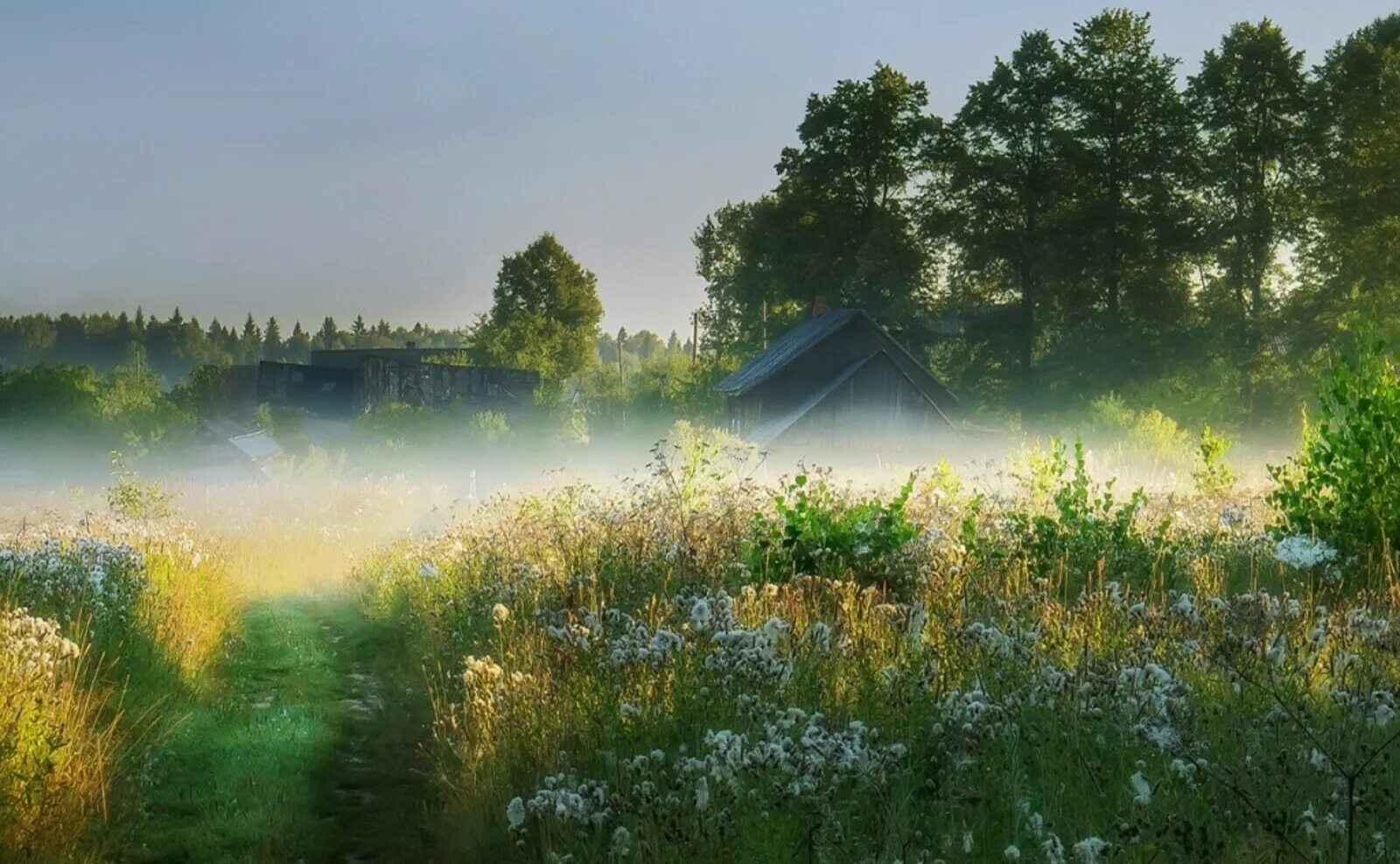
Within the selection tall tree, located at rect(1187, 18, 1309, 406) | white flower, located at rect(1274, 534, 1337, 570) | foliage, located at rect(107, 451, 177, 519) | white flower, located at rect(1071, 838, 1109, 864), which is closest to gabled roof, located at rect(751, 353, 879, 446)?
tall tree, located at rect(1187, 18, 1309, 406)

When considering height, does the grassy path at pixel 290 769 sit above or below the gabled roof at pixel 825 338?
below

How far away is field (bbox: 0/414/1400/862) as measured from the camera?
426 centimetres

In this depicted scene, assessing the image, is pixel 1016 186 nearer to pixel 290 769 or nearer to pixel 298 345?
pixel 290 769

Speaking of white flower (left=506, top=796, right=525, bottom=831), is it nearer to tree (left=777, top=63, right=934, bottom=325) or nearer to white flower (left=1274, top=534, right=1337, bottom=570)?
white flower (left=1274, top=534, right=1337, bottom=570)

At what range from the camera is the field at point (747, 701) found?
4258 mm

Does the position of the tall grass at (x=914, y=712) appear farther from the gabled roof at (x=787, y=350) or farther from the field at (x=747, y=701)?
the gabled roof at (x=787, y=350)

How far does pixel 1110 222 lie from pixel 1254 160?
5.21 metres

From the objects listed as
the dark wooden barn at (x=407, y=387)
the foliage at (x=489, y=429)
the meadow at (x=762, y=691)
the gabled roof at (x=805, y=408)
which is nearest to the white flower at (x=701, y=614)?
the meadow at (x=762, y=691)

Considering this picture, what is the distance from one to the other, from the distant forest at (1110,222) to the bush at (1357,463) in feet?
86.3

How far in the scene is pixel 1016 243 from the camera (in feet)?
144

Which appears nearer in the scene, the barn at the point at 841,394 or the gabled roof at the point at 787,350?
the barn at the point at 841,394

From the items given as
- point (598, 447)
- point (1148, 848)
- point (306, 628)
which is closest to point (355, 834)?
point (1148, 848)

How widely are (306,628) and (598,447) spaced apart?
1948 inches

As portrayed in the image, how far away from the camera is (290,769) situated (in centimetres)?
701
